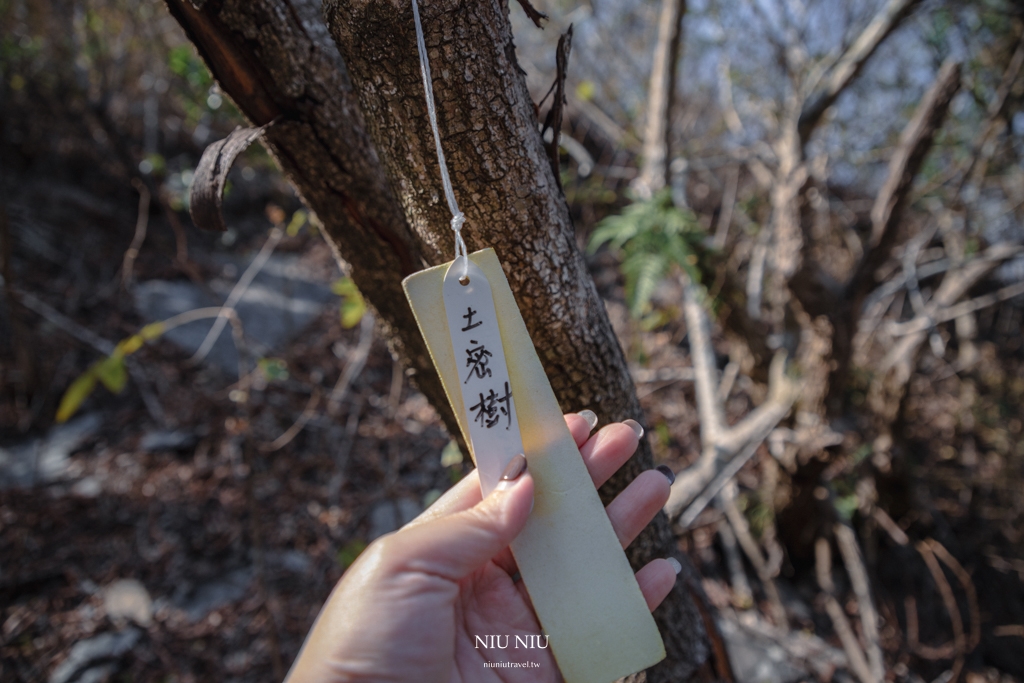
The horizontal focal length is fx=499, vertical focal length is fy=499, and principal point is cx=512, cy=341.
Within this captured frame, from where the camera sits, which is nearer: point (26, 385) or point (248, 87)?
point (248, 87)

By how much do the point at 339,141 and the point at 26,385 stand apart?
4124 mm

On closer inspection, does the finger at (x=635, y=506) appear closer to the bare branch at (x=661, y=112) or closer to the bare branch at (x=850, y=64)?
the bare branch at (x=661, y=112)

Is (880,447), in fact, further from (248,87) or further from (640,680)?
(248,87)

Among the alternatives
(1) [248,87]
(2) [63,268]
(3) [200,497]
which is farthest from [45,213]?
(1) [248,87]

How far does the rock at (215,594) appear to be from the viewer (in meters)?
2.60

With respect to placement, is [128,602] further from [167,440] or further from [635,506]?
[635,506]

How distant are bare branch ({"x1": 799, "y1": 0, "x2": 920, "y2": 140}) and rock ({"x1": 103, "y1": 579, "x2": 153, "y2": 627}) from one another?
14.0 feet

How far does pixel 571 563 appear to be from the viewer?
0.96 m

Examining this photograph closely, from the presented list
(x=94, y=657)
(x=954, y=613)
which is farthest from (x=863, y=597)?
(x=94, y=657)

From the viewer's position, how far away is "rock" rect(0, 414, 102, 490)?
3.17 meters

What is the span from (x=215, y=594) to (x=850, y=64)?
425 cm

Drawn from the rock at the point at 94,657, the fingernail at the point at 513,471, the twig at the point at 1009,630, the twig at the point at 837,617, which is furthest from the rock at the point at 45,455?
the twig at the point at 1009,630

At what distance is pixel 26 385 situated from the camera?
142 inches

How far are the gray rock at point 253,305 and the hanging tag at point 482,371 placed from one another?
355 cm
